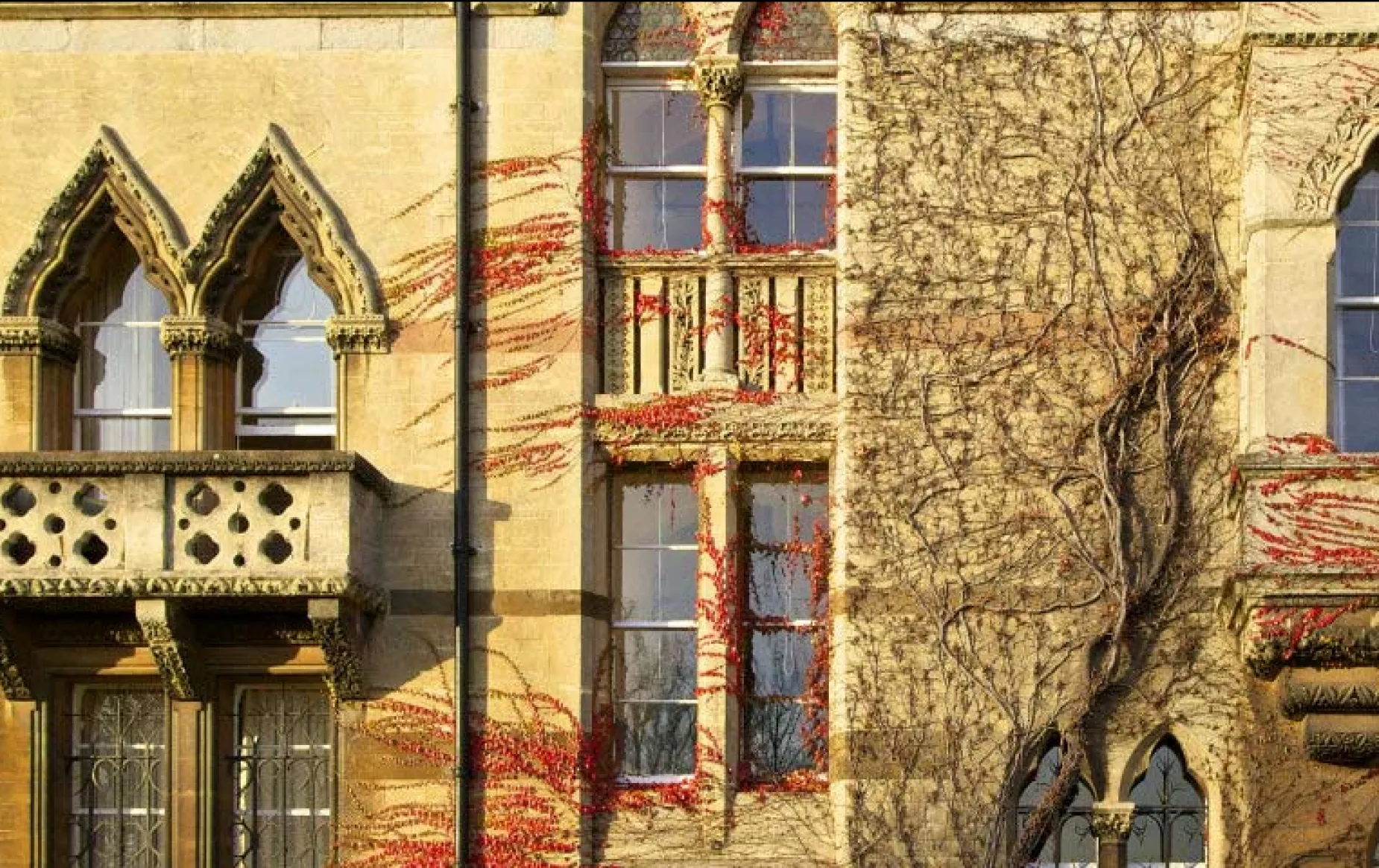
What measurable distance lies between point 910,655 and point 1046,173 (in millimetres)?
3474

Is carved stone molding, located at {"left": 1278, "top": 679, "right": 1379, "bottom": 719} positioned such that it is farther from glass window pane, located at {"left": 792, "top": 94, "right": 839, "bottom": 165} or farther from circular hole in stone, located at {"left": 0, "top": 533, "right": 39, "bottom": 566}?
circular hole in stone, located at {"left": 0, "top": 533, "right": 39, "bottom": 566}

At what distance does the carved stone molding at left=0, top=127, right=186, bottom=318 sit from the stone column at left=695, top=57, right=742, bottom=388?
371cm

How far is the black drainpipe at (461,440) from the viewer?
16469 mm

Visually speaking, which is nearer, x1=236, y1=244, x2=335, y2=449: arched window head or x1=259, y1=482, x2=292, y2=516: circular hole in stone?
x1=259, y1=482, x2=292, y2=516: circular hole in stone

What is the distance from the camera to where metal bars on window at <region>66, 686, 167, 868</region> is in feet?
55.5

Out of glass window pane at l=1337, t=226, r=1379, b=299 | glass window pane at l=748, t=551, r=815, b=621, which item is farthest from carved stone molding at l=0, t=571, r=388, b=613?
glass window pane at l=1337, t=226, r=1379, b=299

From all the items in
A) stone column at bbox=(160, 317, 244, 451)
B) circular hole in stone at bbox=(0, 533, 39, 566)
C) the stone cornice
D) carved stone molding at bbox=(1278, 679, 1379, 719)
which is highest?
stone column at bbox=(160, 317, 244, 451)

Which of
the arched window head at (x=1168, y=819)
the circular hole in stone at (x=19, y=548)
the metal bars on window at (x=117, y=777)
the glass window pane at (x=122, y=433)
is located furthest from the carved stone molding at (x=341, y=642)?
the arched window head at (x=1168, y=819)

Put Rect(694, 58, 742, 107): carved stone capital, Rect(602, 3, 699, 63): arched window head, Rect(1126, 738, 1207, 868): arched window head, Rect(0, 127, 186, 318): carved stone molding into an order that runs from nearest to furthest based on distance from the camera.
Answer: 1. Rect(1126, 738, 1207, 868): arched window head
2. Rect(0, 127, 186, 318): carved stone molding
3. Rect(694, 58, 742, 107): carved stone capital
4. Rect(602, 3, 699, 63): arched window head

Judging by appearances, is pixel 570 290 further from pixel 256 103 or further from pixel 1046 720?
pixel 1046 720

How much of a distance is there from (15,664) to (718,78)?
6317 mm

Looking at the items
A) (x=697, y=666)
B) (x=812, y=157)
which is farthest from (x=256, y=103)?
(x=697, y=666)

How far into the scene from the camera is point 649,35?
58.0 ft

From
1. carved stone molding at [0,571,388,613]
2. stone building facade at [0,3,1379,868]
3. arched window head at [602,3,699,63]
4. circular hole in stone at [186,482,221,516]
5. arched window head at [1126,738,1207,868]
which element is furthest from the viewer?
arched window head at [602,3,699,63]
